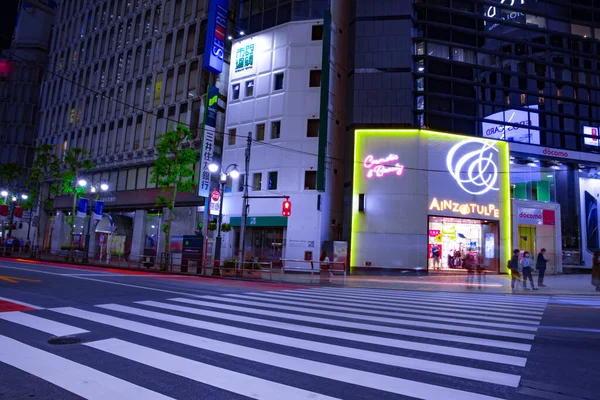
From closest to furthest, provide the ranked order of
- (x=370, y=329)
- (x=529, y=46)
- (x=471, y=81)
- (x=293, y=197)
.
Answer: (x=370, y=329), (x=293, y=197), (x=471, y=81), (x=529, y=46)

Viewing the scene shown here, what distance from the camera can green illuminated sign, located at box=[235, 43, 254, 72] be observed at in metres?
33.2

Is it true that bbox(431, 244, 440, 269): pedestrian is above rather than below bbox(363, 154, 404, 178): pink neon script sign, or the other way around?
below

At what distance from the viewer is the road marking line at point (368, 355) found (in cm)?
458

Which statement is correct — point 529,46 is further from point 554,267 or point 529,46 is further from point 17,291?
point 17,291

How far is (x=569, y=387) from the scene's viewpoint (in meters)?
4.34

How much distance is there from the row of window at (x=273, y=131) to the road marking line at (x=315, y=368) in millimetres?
24656

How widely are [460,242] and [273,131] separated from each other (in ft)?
56.1

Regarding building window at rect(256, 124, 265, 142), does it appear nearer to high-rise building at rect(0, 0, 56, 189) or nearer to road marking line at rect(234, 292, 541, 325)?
road marking line at rect(234, 292, 541, 325)

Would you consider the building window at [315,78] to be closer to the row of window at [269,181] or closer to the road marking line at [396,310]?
the row of window at [269,181]

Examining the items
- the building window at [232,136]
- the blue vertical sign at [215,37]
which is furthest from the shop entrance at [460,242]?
the blue vertical sign at [215,37]

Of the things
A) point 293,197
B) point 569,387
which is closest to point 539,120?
point 293,197

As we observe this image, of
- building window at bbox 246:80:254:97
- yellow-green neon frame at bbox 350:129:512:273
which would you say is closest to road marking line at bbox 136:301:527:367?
yellow-green neon frame at bbox 350:129:512:273

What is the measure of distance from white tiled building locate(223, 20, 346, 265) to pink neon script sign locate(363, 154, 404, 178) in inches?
118

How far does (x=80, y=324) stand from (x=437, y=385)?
582 cm
